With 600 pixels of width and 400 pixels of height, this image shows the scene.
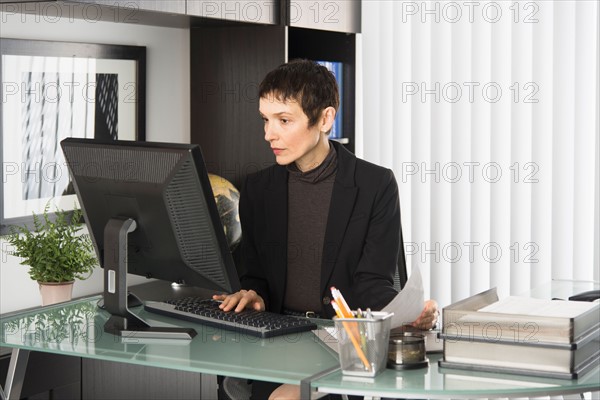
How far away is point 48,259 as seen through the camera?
10.9ft

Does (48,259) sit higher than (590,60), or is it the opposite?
(590,60)

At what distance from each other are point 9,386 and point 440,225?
230 centimetres

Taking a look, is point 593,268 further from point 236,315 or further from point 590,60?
point 236,315

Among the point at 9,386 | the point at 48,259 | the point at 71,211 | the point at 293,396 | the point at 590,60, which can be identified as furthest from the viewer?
the point at 590,60

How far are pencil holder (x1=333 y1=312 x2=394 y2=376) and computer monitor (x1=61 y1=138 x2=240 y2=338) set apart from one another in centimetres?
48

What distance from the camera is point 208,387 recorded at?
3590 mm

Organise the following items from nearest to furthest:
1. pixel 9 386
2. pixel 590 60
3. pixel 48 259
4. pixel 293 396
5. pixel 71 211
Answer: pixel 293 396, pixel 9 386, pixel 48 259, pixel 71 211, pixel 590 60

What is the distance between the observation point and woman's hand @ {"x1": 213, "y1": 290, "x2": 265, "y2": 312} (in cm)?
271

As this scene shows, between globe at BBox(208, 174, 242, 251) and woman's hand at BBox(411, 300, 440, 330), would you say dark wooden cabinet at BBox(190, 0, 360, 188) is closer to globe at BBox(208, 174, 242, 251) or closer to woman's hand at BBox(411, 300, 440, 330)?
globe at BBox(208, 174, 242, 251)

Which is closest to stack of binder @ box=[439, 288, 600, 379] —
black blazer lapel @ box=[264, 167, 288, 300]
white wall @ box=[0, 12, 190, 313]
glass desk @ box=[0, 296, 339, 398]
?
glass desk @ box=[0, 296, 339, 398]

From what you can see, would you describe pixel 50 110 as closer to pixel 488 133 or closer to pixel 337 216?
pixel 337 216

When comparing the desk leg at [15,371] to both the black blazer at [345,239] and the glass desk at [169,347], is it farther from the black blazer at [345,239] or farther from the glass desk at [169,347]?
the black blazer at [345,239]

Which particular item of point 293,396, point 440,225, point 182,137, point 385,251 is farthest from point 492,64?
point 293,396

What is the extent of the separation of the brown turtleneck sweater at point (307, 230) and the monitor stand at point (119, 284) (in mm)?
568
